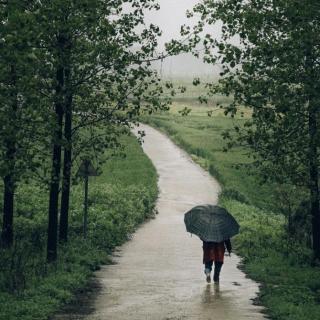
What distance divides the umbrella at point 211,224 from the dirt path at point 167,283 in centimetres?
132

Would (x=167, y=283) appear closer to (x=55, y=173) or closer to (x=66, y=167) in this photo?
(x=55, y=173)

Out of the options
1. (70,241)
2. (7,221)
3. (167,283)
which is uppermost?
(7,221)

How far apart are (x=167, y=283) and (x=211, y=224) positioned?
1.94 metres

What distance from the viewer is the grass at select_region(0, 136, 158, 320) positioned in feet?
44.1

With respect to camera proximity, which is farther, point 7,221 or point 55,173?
point 7,221

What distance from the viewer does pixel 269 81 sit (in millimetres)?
16516

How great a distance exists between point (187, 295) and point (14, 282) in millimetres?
3984

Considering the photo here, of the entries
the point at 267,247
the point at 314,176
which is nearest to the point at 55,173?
the point at 314,176

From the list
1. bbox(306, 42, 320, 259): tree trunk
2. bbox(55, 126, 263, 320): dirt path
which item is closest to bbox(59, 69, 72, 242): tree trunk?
bbox(55, 126, 263, 320): dirt path

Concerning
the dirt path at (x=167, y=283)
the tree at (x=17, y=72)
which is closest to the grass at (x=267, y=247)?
the dirt path at (x=167, y=283)

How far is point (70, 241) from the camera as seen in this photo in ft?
68.3

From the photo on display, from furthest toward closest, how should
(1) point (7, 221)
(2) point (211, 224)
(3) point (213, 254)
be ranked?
(1) point (7, 221)
(3) point (213, 254)
(2) point (211, 224)

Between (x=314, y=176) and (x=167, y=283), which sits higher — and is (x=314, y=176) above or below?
above

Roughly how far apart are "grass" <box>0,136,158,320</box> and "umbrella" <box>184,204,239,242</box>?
3130mm
